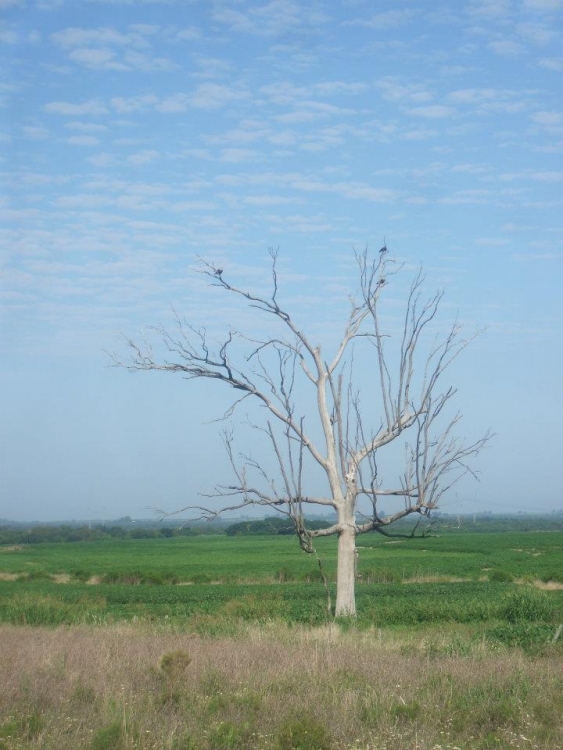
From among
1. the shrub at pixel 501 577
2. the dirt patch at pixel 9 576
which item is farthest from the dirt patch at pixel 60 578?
the shrub at pixel 501 577

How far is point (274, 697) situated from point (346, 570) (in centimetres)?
633

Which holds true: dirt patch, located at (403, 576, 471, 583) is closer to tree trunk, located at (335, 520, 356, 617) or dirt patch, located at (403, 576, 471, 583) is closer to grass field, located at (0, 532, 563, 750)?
grass field, located at (0, 532, 563, 750)

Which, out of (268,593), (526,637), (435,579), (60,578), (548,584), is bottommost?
(60,578)

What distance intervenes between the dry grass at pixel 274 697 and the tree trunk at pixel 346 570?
10.1ft

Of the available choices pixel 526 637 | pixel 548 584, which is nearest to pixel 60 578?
pixel 548 584

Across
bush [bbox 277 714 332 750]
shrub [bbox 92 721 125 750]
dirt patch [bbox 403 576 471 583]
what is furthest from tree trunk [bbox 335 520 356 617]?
dirt patch [bbox 403 576 471 583]

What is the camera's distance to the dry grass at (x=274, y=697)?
271 inches

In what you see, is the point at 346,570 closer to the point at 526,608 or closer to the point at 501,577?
the point at 526,608

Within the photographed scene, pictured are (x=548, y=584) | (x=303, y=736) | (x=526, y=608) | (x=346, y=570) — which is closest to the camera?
(x=303, y=736)

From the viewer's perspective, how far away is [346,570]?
1430 centimetres

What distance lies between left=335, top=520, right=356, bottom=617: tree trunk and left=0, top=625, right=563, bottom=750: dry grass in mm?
3070

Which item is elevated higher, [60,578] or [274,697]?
[274,697]

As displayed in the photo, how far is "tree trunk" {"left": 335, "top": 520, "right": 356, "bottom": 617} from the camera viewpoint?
14.1 metres

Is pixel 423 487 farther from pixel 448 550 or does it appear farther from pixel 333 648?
pixel 448 550
